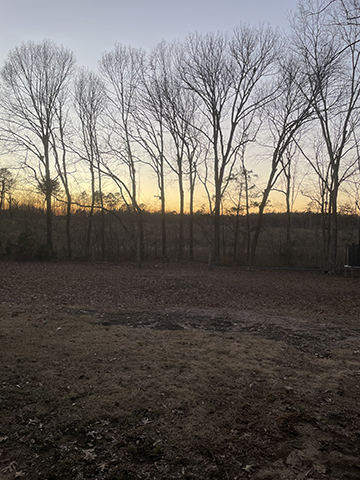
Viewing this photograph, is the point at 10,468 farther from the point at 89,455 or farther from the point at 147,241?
the point at 147,241

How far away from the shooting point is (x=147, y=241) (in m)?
22.0

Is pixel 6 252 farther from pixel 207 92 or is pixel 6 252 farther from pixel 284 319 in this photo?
pixel 284 319

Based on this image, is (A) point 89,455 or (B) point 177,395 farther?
(B) point 177,395

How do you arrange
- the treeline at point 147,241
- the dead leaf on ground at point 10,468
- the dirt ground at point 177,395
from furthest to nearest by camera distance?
the treeline at point 147,241
the dirt ground at point 177,395
the dead leaf on ground at point 10,468

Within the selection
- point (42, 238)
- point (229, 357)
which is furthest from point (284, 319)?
point (42, 238)

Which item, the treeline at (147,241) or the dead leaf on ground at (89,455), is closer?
the dead leaf on ground at (89,455)

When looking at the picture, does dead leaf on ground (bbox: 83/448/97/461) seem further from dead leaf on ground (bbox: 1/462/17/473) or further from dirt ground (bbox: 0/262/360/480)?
dead leaf on ground (bbox: 1/462/17/473)

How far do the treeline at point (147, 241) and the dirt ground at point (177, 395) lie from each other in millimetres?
11882

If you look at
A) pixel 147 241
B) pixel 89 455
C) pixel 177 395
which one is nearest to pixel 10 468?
pixel 89 455

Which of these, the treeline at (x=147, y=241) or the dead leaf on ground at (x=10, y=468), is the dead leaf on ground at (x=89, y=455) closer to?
the dead leaf on ground at (x=10, y=468)

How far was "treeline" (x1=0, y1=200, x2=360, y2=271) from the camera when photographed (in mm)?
20250

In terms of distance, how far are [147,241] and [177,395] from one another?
61.3 ft

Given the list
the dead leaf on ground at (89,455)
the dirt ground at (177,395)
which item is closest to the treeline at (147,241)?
the dirt ground at (177,395)

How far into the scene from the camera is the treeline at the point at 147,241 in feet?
66.4
